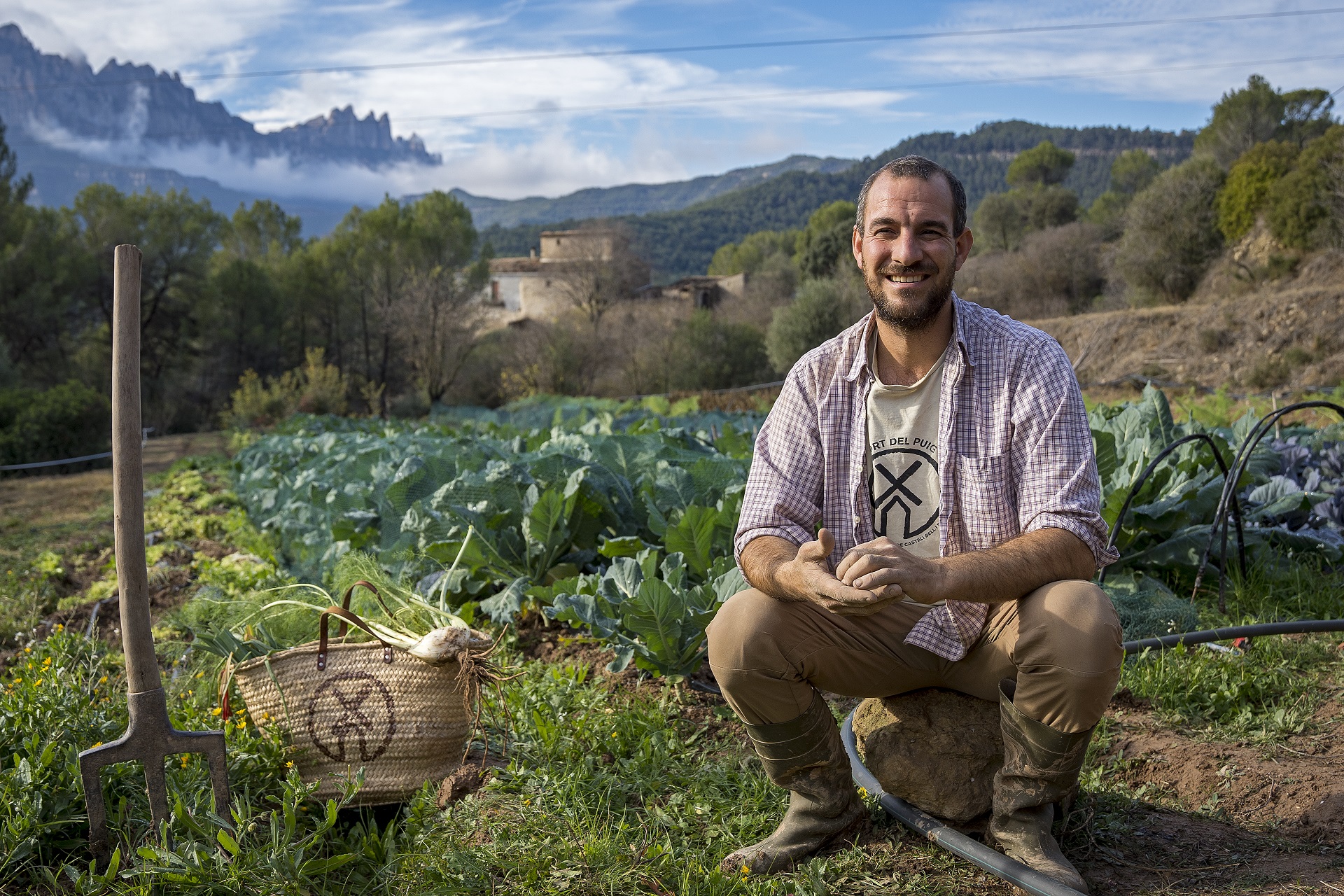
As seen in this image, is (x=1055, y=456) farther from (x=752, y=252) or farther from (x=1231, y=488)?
(x=752, y=252)

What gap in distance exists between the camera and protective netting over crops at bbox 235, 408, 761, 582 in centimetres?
452

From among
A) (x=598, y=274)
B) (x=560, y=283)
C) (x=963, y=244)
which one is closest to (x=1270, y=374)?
(x=963, y=244)

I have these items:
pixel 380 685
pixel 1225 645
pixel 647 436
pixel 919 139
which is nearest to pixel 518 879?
pixel 380 685

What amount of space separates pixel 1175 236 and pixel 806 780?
29.9 meters

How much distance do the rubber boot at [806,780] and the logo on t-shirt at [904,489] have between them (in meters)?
0.47

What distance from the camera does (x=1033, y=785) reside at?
2168 mm

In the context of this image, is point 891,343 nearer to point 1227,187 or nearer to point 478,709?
point 478,709

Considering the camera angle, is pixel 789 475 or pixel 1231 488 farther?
pixel 1231 488

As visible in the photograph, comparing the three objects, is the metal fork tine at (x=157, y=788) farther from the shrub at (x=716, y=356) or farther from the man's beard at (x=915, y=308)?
the shrub at (x=716, y=356)

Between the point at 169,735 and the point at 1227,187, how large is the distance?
30452 millimetres

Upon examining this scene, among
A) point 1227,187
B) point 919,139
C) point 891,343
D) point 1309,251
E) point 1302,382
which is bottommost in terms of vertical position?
point 1302,382

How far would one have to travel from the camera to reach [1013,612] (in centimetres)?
221

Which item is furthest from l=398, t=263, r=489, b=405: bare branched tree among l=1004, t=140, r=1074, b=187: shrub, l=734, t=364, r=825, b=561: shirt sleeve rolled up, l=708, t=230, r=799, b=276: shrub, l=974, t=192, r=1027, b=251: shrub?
l=1004, t=140, r=1074, b=187: shrub

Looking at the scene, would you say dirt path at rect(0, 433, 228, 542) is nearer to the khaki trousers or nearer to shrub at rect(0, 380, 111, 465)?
shrub at rect(0, 380, 111, 465)
